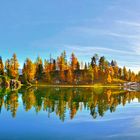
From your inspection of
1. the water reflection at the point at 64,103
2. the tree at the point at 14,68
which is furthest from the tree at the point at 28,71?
the water reflection at the point at 64,103

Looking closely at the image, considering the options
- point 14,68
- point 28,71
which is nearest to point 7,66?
point 14,68

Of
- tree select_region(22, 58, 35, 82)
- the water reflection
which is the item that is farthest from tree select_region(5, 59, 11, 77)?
the water reflection

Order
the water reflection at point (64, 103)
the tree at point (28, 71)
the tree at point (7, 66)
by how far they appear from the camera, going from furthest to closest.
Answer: the tree at point (28, 71) → the tree at point (7, 66) → the water reflection at point (64, 103)

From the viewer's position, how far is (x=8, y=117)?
31.9m

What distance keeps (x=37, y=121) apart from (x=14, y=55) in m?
156

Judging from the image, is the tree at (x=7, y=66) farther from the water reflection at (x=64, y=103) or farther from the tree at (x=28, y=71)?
the water reflection at (x=64, y=103)

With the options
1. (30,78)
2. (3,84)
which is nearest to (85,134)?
(3,84)

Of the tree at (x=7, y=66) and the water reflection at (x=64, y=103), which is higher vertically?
the tree at (x=7, y=66)

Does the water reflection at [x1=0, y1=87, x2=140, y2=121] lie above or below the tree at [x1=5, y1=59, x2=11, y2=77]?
below

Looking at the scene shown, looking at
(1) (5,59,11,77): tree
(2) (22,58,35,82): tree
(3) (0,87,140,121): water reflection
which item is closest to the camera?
(3) (0,87,140,121): water reflection

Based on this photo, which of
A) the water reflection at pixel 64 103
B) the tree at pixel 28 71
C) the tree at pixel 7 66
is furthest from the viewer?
the tree at pixel 28 71

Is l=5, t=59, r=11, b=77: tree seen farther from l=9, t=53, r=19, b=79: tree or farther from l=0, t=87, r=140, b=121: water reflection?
l=0, t=87, r=140, b=121: water reflection

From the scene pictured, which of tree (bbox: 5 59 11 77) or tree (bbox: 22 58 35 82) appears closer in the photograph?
tree (bbox: 5 59 11 77)

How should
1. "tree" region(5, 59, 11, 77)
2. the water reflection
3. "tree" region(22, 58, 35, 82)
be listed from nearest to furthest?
1. the water reflection
2. "tree" region(5, 59, 11, 77)
3. "tree" region(22, 58, 35, 82)
